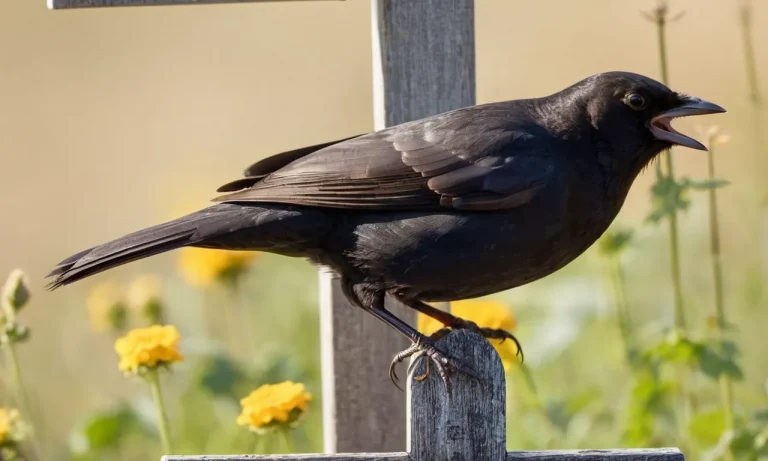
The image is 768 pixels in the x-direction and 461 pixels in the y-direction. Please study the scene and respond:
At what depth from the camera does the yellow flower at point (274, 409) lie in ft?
13.2

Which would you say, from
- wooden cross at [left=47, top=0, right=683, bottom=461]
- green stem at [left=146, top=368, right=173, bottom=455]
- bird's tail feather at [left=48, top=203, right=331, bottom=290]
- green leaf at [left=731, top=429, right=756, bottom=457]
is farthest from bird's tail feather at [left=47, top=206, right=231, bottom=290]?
green leaf at [left=731, top=429, right=756, bottom=457]

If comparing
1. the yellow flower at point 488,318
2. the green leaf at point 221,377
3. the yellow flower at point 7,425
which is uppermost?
the yellow flower at point 488,318

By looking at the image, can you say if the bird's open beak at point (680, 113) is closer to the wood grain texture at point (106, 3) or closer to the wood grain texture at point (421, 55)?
the wood grain texture at point (421, 55)

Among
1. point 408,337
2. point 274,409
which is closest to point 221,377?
point 274,409

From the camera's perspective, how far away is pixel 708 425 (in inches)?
191

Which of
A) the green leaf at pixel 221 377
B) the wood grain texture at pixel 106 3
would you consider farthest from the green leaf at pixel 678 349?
the wood grain texture at pixel 106 3

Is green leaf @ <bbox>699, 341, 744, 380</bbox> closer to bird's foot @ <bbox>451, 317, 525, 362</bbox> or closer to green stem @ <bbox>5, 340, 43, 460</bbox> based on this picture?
bird's foot @ <bbox>451, 317, 525, 362</bbox>

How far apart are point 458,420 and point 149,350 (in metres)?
1.38

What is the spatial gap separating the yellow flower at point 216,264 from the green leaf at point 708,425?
7.45ft

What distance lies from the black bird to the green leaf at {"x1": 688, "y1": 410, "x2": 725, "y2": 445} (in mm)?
976

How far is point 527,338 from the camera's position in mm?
6109

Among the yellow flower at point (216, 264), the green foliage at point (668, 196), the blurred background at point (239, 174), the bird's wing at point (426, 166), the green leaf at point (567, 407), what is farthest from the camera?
the yellow flower at point (216, 264)

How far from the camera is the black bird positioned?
4.04 m

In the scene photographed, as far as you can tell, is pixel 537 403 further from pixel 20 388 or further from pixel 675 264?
pixel 20 388
